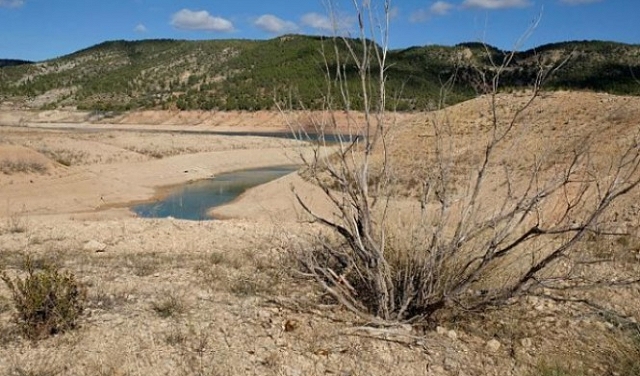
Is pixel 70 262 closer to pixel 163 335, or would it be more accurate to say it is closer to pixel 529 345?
pixel 163 335

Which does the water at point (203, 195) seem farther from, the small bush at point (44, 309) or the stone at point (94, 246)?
the small bush at point (44, 309)

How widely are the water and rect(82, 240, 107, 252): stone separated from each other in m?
10.8

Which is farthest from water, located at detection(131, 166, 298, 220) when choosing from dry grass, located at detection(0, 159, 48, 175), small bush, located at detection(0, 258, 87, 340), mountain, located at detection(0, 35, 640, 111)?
mountain, located at detection(0, 35, 640, 111)

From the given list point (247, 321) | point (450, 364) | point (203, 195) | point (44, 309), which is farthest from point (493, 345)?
point (203, 195)

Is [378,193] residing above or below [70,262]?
above

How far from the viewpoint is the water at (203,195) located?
70.9 ft

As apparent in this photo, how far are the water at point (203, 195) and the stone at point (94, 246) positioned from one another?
35.4 ft

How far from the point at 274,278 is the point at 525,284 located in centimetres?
296

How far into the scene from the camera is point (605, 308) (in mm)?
5773

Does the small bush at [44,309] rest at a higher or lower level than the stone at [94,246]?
higher

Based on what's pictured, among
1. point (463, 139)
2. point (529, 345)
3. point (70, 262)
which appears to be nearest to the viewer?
point (529, 345)

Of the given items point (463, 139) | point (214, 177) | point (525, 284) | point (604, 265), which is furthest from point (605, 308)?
point (214, 177)

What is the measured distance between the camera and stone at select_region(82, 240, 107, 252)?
8.84m

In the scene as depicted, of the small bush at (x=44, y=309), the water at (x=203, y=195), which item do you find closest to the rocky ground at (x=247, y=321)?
the small bush at (x=44, y=309)
